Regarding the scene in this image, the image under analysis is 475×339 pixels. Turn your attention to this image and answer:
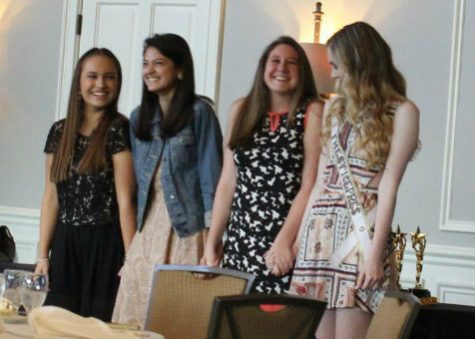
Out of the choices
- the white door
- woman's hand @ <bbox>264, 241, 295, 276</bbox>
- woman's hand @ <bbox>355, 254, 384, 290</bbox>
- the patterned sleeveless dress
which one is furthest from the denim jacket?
the white door

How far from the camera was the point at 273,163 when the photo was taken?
387 cm

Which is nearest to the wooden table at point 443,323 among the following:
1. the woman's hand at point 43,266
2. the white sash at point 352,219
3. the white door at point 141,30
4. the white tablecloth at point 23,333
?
the white sash at point 352,219

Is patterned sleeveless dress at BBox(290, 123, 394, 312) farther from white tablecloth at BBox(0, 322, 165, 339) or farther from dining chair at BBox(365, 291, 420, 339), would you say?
white tablecloth at BBox(0, 322, 165, 339)

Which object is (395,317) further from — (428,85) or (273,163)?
(428,85)

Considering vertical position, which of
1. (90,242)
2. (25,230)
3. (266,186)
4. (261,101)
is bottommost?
(25,230)

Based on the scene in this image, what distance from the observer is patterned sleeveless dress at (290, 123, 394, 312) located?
3508mm

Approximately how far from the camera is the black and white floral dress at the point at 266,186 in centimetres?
386

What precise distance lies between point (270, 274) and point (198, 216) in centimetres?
49

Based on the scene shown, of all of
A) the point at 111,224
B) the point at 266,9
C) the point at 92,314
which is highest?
the point at 266,9

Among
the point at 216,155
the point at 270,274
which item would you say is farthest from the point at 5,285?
the point at 216,155

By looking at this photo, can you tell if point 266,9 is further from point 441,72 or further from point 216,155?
point 216,155

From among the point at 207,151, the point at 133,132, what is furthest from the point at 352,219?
the point at 133,132

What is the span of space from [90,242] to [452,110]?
2.60m

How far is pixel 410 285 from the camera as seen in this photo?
20.2ft
